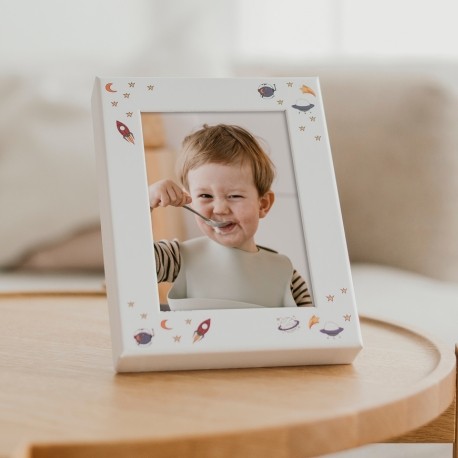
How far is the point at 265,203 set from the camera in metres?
0.67

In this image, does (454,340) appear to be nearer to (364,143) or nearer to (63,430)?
(364,143)

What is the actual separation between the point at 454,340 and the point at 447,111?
570mm

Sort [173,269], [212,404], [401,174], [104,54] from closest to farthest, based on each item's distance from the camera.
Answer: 1. [212,404]
2. [173,269]
3. [401,174]
4. [104,54]

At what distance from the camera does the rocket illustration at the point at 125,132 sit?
0.66 meters

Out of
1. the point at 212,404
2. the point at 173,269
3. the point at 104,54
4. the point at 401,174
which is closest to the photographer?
the point at 212,404

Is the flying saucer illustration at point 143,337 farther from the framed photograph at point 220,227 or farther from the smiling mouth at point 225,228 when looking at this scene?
the smiling mouth at point 225,228

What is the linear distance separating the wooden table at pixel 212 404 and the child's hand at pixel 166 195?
0.44ft

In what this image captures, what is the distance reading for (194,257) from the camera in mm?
659

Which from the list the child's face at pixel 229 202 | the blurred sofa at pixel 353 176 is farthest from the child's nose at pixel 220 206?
the blurred sofa at pixel 353 176

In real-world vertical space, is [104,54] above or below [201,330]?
above

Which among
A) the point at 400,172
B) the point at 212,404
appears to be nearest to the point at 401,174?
the point at 400,172

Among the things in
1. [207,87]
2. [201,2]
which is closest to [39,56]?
[201,2]

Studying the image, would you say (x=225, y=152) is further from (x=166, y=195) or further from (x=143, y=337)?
(x=143, y=337)

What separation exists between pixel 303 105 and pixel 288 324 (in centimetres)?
20
